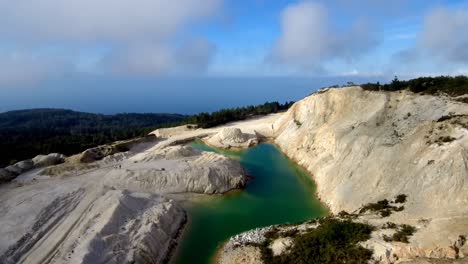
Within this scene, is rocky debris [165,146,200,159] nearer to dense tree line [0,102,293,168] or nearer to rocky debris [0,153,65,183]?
rocky debris [0,153,65,183]

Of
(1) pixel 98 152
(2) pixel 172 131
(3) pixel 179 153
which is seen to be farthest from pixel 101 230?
(2) pixel 172 131

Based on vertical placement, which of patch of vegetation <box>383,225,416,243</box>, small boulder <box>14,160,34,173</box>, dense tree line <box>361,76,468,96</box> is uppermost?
dense tree line <box>361,76,468,96</box>

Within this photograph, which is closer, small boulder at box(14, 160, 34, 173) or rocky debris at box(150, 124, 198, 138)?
small boulder at box(14, 160, 34, 173)

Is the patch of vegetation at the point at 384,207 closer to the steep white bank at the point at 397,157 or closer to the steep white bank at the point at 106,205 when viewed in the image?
the steep white bank at the point at 397,157

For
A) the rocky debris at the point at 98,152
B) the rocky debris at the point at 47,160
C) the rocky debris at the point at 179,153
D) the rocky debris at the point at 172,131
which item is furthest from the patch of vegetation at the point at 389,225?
the rocky debris at the point at 172,131

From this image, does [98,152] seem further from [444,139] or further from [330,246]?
[444,139]

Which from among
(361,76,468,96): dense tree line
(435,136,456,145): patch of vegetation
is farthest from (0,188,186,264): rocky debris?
(361,76,468,96): dense tree line
